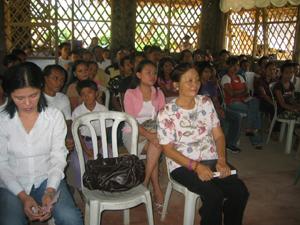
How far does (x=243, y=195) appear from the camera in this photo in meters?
1.97

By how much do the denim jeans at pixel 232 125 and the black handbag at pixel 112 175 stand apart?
7.51 ft

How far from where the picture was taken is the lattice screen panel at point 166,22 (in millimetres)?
8950

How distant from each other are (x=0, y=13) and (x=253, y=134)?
604 centimetres

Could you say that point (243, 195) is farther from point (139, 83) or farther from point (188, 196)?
point (139, 83)

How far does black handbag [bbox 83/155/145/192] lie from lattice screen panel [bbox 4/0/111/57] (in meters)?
6.61

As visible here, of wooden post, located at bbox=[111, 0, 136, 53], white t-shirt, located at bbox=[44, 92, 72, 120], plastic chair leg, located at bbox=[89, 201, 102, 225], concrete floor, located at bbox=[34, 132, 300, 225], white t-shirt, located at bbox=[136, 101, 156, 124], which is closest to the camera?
plastic chair leg, located at bbox=[89, 201, 102, 225]

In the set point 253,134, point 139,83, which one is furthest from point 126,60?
point 253,134

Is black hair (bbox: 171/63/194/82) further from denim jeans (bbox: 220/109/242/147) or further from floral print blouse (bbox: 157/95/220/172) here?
denim jeans (bbox: 220/109/242/147)

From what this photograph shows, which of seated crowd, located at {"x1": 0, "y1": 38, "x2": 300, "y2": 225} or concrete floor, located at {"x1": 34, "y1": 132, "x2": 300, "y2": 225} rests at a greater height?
seated crowd, located at {"x1": 0, "y1": 38, "x2": 300, "y2": 225}

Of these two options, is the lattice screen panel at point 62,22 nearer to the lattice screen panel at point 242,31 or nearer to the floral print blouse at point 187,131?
the lattice screen panel at point 242,31

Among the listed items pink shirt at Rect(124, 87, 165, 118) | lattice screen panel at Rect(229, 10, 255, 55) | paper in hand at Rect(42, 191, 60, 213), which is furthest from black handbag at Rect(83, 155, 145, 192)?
lattice screen panel at Rect(229, 10, 255, 55)

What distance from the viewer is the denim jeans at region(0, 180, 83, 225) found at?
159 cm

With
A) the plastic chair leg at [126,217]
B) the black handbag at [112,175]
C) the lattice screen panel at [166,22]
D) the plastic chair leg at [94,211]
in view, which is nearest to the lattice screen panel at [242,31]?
the lattice screen panel at [166,22]

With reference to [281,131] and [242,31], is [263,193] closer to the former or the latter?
[281,131]
